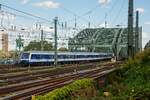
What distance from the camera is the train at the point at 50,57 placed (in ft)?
248

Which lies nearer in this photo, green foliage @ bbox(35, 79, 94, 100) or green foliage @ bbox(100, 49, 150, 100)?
green foliage @ bbox(100, 49, 150, 100)

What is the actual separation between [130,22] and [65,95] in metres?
6.40

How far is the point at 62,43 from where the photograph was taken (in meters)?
110

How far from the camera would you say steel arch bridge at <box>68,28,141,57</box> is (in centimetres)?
14100

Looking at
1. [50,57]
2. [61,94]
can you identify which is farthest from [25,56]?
[61,94]

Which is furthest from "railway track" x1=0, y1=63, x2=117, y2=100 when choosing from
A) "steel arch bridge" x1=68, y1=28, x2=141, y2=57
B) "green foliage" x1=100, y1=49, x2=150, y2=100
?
"steel arch bridge" x1=68, y1=28, x2=141, y2=57

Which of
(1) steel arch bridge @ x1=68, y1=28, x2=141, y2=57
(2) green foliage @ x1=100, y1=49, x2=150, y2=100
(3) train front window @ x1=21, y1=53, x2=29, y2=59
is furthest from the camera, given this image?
(1) steel arch bridge @ x1=68, y1=28, x2=141, y2=57

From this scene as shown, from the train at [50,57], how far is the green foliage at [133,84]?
55611 millimetres

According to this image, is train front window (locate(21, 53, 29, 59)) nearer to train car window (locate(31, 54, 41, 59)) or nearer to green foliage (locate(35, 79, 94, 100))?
train car window (locate(31, 54, 41, 59))

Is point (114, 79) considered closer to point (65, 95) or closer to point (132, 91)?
point (65, 95)

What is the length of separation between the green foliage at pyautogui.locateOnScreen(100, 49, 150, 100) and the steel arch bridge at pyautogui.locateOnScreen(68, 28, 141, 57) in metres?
114

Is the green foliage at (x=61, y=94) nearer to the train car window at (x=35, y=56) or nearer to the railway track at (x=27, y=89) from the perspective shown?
the railway track at (x=27, y=89)

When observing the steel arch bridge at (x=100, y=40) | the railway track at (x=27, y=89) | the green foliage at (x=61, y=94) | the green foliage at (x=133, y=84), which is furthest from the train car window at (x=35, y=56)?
the steel arch bridge at (x=100, y=40)

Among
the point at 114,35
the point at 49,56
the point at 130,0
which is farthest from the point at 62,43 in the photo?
the point at 130,0
